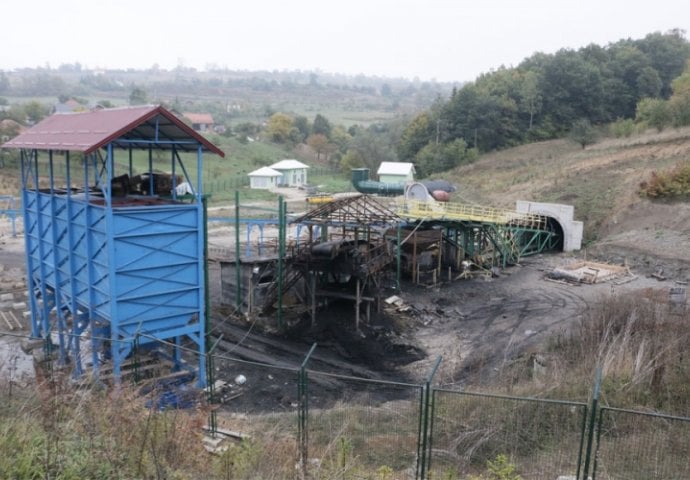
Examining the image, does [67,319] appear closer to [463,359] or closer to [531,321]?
[463,359]

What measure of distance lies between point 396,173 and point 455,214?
1420 inches

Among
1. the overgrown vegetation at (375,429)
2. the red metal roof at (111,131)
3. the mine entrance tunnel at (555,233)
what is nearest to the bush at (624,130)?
the mine entrance tunnel at (555,233)

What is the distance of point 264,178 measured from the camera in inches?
2586

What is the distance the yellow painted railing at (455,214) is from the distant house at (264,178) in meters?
31.4

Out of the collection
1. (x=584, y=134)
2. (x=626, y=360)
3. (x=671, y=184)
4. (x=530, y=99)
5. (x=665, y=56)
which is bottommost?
(x=626, y=360)

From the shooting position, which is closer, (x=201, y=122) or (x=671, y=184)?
(x=671, y=184)

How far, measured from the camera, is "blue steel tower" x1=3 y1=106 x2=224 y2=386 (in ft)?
48.1

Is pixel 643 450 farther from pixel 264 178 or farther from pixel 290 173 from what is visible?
pixel 290 173

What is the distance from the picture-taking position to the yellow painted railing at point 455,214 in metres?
30.5

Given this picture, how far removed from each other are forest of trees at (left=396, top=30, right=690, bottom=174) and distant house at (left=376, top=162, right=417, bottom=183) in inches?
228

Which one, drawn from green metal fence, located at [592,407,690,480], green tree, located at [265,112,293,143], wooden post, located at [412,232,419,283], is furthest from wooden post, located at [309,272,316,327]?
green tree, located at [265,112,293,143]

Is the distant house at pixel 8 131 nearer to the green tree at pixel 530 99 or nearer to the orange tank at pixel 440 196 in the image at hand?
the orange tank at pixel 440 196

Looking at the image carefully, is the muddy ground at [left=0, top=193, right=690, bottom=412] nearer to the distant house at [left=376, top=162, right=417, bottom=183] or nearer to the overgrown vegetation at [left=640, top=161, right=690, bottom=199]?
the overgrown vegetation at [left=640, top=161, right=690, bottom=199]

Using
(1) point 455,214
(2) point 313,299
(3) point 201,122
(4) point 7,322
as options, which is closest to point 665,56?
(1) point 455,214
